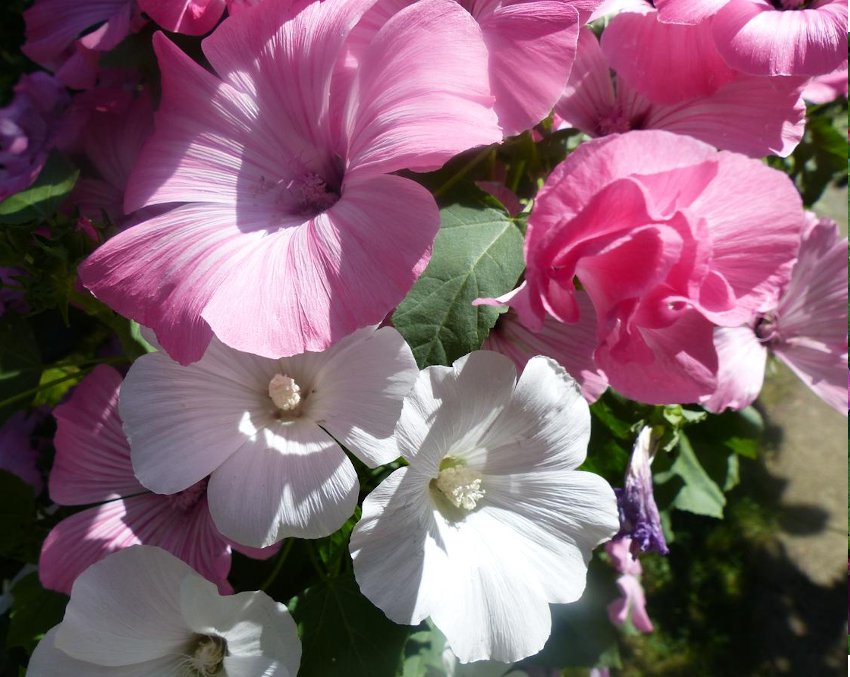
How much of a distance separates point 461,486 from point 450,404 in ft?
0.19

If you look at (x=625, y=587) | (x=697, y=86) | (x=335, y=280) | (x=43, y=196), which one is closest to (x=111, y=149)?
(x=43, y=196)

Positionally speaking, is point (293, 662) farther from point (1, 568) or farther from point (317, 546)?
point (1, 568)

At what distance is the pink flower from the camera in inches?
28.1

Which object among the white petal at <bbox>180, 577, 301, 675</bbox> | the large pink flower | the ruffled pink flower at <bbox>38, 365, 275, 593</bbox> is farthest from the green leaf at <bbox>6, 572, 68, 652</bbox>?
the large pink flower

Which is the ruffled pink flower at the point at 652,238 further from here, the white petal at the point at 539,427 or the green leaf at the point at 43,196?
the green leaf at the point at 43,196

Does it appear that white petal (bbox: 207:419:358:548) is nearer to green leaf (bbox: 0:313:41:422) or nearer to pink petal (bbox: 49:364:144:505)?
pink petal (bbox: 49:364:144:505)

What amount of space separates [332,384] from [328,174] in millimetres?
128

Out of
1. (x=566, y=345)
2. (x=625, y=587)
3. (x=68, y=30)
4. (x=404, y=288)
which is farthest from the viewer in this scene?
(x=625, y=587)

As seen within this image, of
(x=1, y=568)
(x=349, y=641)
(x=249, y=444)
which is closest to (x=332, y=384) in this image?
(x=249, y=444)

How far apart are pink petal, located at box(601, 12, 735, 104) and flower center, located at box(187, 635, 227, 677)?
40 centimetres

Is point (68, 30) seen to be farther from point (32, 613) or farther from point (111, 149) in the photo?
point (32, 613)

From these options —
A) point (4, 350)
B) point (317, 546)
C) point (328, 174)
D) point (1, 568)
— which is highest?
point (328, 174)

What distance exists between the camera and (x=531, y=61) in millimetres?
409

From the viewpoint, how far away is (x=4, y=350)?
1.88ft
